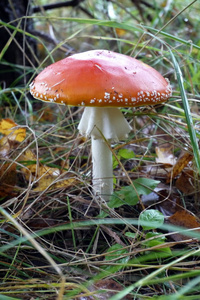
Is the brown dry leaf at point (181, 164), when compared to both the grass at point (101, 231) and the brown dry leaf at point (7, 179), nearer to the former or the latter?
the grass at point (101, 231)

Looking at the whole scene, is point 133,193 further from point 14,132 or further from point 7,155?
point 14,132

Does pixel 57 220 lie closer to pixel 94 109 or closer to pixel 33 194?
pixel 33 194

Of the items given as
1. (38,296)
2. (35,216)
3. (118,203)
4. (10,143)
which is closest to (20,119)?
(10,143)

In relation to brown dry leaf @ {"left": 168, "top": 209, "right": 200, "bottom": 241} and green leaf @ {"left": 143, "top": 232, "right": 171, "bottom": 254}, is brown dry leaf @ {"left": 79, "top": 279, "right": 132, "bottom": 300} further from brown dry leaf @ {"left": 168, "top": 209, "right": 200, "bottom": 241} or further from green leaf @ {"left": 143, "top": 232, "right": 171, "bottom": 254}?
brown dry leaf @ {"left": 168, "top": 209, "right": 200, "bottom": 241}

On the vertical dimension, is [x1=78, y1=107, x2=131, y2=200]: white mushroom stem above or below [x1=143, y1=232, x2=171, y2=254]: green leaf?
above

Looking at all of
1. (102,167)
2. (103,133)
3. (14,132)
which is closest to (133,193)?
(102,167)

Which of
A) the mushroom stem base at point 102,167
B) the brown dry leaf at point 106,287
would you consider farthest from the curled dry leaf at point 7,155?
the brown dry leaf at point 106,287

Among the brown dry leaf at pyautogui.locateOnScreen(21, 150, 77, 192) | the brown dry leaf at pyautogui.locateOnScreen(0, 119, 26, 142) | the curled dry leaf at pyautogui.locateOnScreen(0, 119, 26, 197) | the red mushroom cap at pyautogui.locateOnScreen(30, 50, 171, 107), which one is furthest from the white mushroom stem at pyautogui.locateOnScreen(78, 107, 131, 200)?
the brown dry leaf at pyautogui.locateOnScreen(0, 119, 26, 142)
